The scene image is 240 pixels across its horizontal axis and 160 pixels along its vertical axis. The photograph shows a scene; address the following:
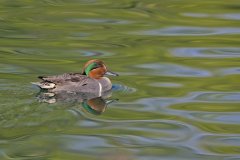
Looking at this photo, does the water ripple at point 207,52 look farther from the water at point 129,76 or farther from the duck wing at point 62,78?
the duck wing at point 62,78

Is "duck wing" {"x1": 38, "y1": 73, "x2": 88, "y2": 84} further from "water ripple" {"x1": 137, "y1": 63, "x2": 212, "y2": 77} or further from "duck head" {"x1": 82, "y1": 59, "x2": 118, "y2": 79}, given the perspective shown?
"water ripple" {"x1": 137, "y1": 63, "x2": 212, "y2": 77}

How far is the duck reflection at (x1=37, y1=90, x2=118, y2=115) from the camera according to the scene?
32.9 ft

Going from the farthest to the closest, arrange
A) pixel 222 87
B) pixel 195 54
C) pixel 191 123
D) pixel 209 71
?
pixel 195 54 < pixel 209 71 < pixel 222 87 < pixel 191 123

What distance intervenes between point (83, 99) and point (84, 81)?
0.33m

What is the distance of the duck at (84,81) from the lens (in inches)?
409

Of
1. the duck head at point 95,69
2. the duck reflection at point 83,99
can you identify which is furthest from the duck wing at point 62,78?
the duck head at point 95,69

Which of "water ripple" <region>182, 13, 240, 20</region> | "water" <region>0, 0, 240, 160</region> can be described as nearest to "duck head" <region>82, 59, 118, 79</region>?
"water" <region>0, 0, 240, 160</region>

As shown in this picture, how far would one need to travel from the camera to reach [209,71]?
11703 mm

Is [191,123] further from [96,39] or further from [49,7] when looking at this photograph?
[49,7]

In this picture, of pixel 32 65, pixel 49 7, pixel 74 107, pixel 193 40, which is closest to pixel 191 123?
pixel 74 107

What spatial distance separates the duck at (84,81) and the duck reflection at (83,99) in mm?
57

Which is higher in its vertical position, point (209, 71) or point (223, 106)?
point (209, 71)

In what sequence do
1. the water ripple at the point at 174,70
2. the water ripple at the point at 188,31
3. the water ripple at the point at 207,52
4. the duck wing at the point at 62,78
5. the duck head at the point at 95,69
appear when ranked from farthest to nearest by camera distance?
the water ripple at the point at 188,31 < the water ripple at the point at 207,52 < the water ripple at the point at 174,70 < the duck head at the point at 95,69 < the duck wing at the point at 62,78

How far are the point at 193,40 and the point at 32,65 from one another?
268 cm
